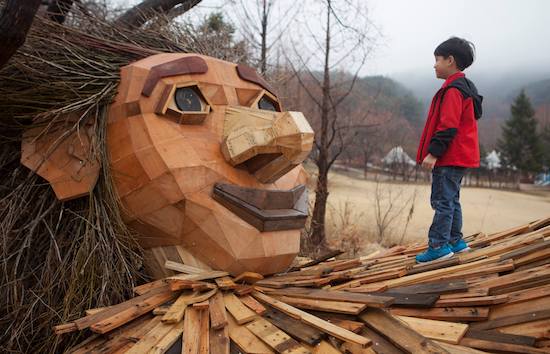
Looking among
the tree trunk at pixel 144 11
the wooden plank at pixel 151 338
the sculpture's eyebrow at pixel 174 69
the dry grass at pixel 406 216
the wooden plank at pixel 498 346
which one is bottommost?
the dry grass at pixel 406 216

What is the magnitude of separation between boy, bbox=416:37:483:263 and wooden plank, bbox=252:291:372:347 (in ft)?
3.82

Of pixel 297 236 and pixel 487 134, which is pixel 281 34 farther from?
pixel 487 134

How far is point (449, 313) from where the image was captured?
220cm

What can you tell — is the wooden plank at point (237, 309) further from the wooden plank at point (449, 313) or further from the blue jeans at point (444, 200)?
the blue jeans at point (444, 200)

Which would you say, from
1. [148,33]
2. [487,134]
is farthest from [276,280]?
[487,134]

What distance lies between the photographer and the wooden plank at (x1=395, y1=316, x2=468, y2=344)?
6.56ft

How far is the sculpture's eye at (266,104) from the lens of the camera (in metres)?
3.14

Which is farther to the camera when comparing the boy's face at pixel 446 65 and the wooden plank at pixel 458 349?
the boy's face at pixel 446 65

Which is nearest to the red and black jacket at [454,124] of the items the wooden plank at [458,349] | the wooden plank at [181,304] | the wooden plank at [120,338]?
the wooden plank at [458,349]

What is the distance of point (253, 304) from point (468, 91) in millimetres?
1944

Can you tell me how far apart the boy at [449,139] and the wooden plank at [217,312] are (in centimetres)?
140

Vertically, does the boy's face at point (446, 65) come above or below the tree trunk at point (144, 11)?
below

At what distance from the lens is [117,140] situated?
2.71m

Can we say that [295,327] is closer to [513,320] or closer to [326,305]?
[326,305]
